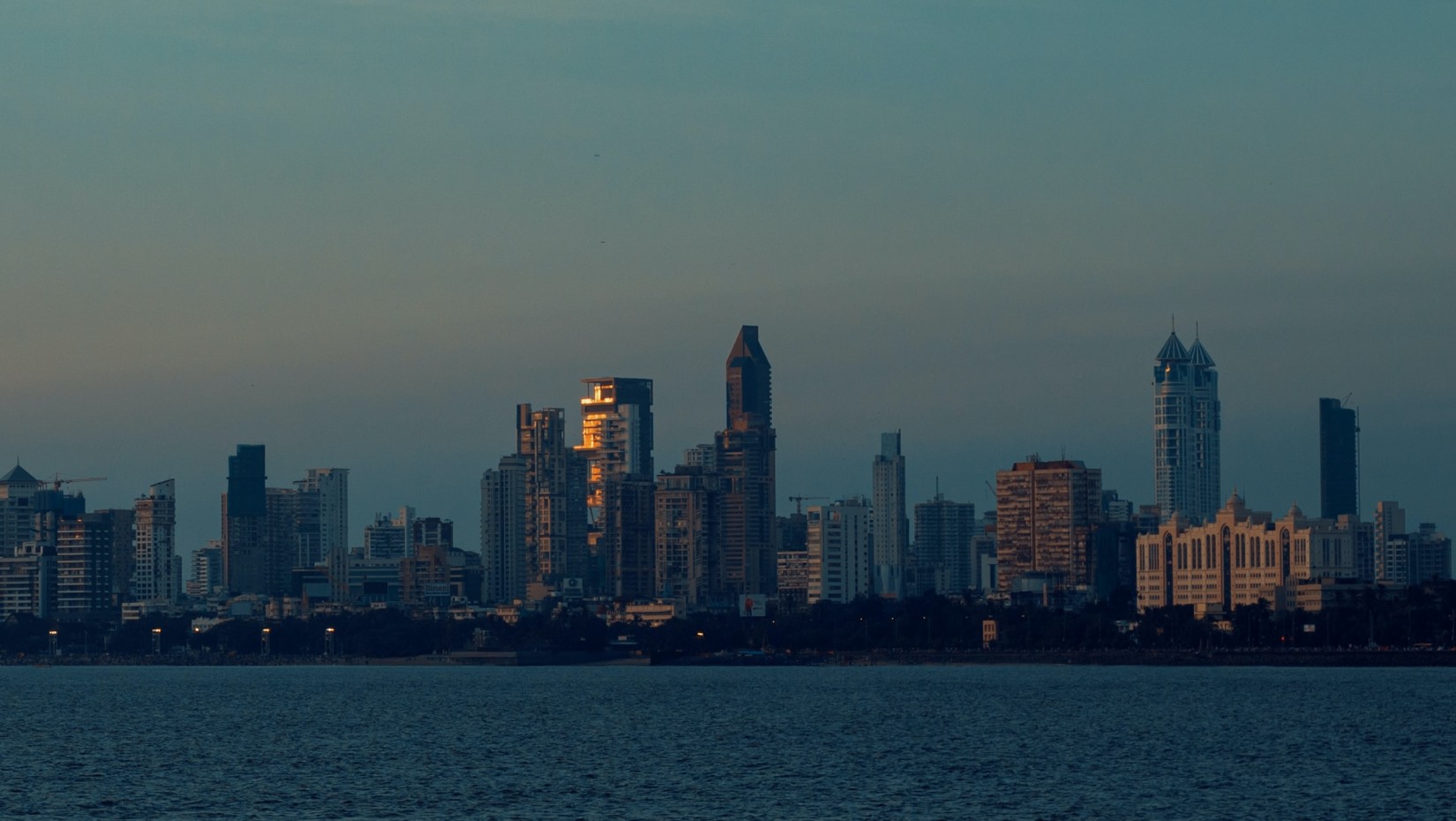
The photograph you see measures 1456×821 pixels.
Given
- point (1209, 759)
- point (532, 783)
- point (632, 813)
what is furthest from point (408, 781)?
point (1209, 759)

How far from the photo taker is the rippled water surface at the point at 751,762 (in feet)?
319

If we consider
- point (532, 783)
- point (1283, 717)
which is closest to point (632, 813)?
point (532, 783)

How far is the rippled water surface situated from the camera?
97.3 meters

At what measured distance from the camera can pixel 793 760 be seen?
12169 centimetres

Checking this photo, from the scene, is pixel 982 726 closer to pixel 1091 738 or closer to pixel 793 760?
pixel 1091 738

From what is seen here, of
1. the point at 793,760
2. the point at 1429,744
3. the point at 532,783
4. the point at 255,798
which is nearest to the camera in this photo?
the point at 255,798

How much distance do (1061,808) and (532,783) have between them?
1002 inches

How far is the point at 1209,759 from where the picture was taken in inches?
4793

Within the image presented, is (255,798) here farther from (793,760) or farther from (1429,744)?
(1429,744)

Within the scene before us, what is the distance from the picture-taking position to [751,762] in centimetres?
12138

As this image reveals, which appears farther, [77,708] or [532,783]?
[77,708]

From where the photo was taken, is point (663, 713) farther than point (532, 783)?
Yes

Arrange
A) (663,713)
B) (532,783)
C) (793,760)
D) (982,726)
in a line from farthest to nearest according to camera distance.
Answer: (663,713) → (982,726) → (793,760) → (532,783)

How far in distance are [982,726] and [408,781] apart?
2047 inches
